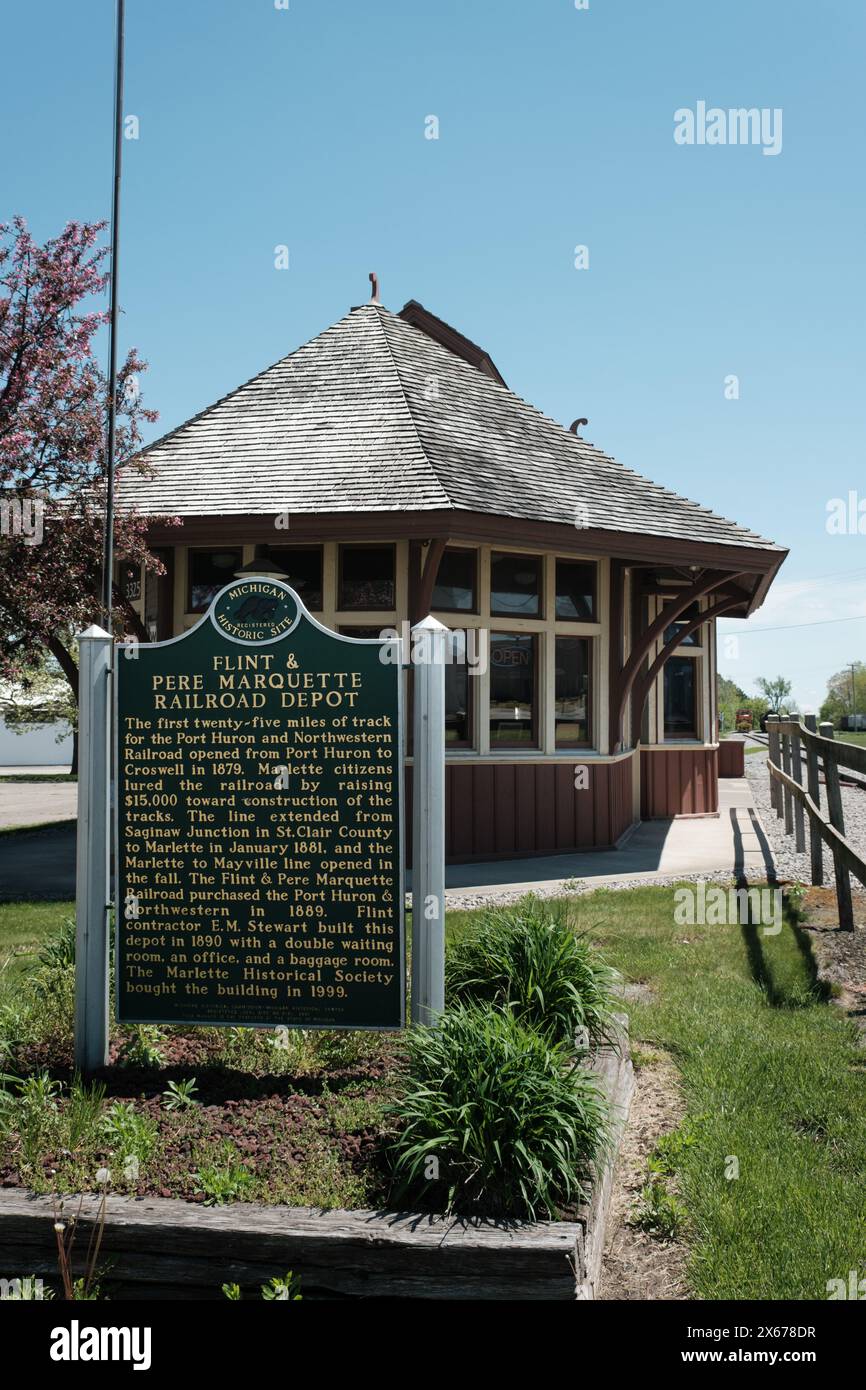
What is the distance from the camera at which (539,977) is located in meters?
4.51

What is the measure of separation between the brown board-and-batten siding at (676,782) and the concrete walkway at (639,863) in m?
1.37

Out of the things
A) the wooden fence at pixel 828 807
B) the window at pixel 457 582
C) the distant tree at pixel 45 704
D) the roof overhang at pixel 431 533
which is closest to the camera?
the wooden fence at pixel 828 807

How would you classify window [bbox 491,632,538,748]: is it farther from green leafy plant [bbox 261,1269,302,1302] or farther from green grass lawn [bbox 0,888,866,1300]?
green leafy plant [bbox 261,1269,302,1302]

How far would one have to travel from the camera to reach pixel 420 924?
4.13 meters

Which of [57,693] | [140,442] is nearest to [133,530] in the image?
[140,442]

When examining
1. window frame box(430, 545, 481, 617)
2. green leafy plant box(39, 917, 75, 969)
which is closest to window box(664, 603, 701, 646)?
window frame box(430, 545, 481, 617)

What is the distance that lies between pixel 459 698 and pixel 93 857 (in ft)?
23.1

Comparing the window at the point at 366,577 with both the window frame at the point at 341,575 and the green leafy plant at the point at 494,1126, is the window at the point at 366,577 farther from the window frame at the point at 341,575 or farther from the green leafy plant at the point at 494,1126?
the green leafy plant at the point at 494,1126

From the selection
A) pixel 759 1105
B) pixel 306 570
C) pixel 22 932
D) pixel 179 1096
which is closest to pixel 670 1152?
pixel 759 1105

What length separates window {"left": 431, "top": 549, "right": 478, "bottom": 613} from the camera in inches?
436

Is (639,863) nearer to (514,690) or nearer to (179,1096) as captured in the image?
(514,690)

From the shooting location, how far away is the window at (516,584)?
11420 millimetres

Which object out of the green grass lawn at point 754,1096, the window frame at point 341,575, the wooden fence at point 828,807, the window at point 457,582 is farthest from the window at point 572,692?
the green grass lawn at point 754,1096

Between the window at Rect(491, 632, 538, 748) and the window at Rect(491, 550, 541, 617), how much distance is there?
0.29 m
